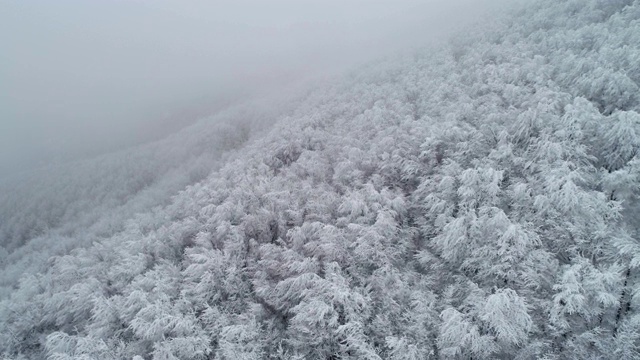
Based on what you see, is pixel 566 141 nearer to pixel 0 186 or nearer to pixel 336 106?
pixel 336 106

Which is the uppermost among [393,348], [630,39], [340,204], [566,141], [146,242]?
[630,39]

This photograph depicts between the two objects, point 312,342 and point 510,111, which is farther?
point 510,111

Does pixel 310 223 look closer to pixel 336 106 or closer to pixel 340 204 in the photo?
pixel 340 204

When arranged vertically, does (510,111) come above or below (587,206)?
above

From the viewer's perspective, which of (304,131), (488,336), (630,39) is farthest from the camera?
(304,131)

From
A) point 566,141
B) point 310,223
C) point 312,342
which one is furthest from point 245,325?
point 566,141

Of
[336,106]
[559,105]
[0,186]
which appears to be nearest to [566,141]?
[559,105]

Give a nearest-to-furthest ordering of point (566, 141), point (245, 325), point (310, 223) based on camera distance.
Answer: point (245, 325), point (566, 141), point (310, 223)
